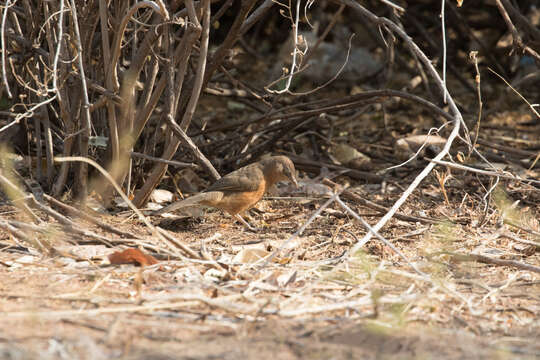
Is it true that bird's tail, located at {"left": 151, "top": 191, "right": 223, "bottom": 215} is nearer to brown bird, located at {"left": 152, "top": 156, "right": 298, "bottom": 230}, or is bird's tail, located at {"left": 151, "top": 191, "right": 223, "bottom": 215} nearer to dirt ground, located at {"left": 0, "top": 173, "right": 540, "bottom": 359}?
brown bird, located at {"left": 152, "top": 156, "right": 298, "bottom": 230}

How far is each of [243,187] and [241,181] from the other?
0.04 meters

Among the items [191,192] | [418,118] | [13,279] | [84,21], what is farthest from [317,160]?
[13,279]

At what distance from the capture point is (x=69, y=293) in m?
2.94

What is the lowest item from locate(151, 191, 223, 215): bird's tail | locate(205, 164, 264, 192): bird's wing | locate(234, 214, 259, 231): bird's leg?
locate(234, 214, 259, 231): bird's leg

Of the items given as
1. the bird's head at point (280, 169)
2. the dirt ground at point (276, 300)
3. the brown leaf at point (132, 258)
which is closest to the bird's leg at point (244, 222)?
the dirt ground at point (276, 300)

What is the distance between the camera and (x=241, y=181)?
454 cm

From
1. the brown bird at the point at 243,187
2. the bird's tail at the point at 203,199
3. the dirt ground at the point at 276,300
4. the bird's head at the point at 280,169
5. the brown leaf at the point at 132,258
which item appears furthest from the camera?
the bird's head at the point at 280,169

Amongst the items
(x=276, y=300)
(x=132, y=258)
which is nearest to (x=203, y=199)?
(x=132, y=258)

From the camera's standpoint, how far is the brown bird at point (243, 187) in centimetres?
449

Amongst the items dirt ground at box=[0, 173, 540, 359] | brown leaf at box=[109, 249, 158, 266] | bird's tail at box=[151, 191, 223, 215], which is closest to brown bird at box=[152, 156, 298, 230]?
bird's tail at box=[151, 191, 223, 215]

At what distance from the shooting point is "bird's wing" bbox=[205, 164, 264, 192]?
Answer: 14.8 feet

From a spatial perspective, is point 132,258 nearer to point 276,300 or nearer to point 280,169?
point 276,300

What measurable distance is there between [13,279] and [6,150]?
1.85 meters

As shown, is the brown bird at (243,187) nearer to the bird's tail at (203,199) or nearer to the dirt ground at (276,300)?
the bird's tail at (203,199)
